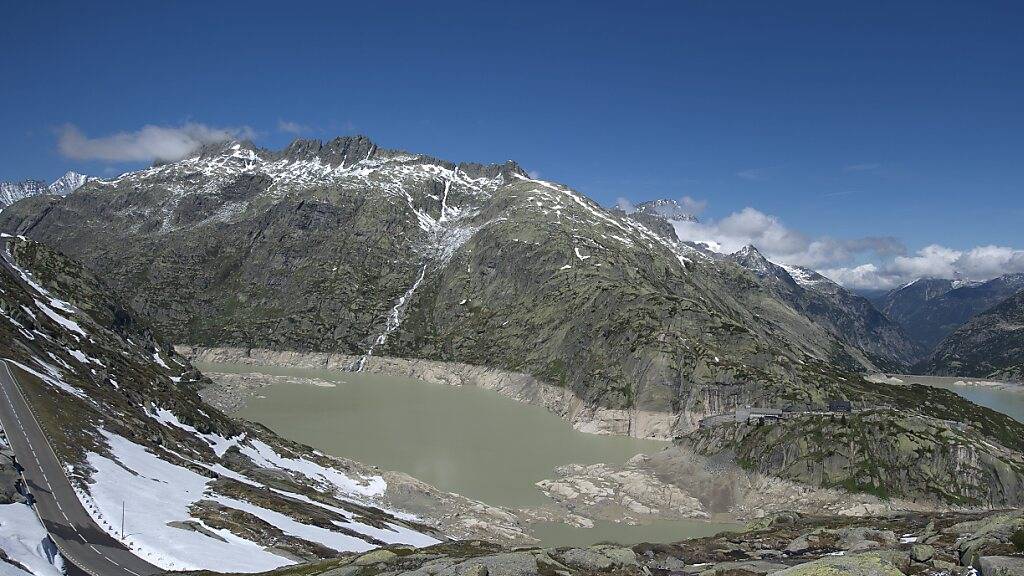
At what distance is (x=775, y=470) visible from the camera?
248 feet

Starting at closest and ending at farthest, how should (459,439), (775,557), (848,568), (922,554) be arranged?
(848,568) → (922,554) → (775,557) → (459,439)

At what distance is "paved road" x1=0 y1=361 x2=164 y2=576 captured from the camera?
2961cm

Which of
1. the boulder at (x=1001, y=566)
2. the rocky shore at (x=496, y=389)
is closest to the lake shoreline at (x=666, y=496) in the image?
the rocky shore at (x=496, y=389)

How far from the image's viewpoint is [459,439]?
102688 mm

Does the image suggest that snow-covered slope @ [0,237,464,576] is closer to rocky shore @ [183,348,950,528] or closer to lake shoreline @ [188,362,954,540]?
lake shoreline @ [188,362,954,540]

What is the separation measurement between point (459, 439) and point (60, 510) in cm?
7266

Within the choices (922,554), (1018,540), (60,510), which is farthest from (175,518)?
(1018,540)

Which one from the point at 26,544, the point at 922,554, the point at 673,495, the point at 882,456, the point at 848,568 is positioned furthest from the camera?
the point at 673,495

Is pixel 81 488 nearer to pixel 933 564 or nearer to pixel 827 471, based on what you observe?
pixel 933 564

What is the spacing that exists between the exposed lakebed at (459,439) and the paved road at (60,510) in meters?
39.5

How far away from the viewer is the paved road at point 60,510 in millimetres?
29609

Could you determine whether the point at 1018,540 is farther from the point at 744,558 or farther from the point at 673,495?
the point at 673,495

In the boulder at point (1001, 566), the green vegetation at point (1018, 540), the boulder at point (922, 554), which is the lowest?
the boulder at point (922, 554)

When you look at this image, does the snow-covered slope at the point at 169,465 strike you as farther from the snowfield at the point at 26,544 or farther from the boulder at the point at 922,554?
the boulder at the point at 922,554
